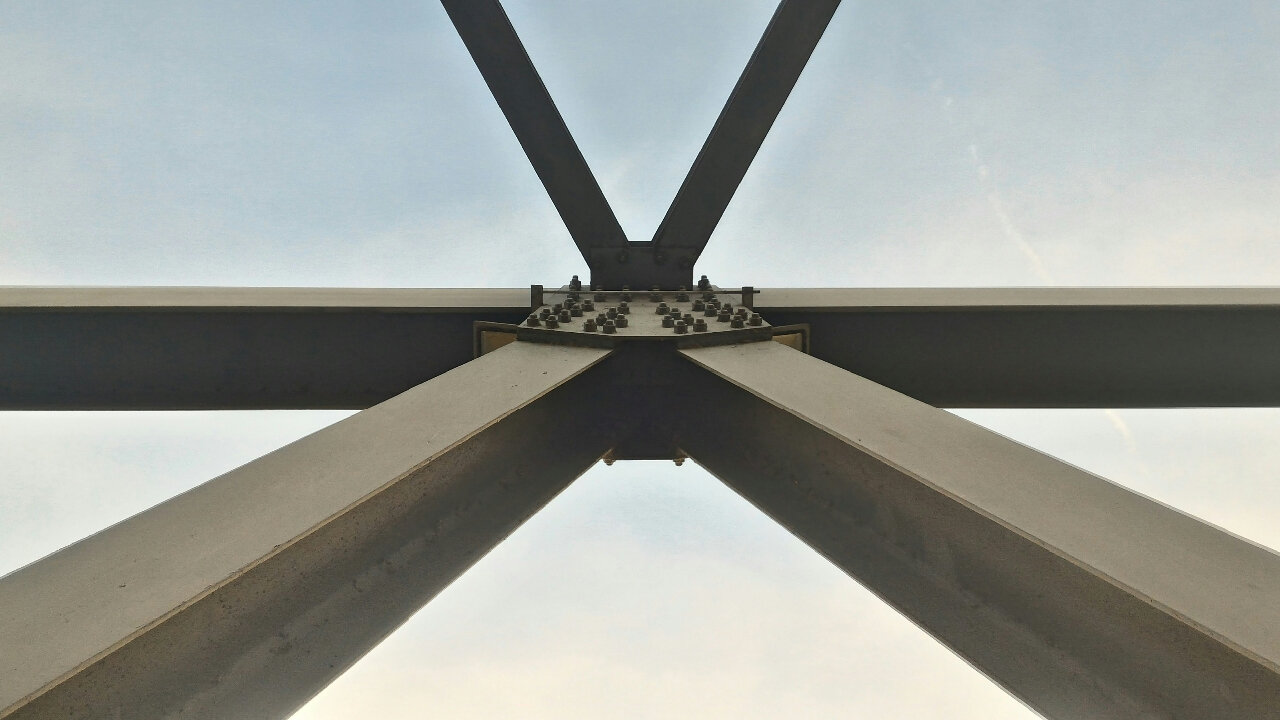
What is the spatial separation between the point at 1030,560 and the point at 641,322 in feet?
5.12

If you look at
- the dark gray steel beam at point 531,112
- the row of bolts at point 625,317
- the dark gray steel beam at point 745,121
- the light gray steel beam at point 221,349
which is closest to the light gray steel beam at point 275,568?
the row of bolts at point 625,317

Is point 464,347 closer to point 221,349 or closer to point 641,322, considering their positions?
point 641,322

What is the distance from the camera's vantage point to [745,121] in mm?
3051

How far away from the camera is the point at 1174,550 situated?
1114mm

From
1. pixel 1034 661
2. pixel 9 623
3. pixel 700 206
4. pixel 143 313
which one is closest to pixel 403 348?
pixel 143 313

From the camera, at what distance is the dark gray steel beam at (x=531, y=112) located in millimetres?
2877

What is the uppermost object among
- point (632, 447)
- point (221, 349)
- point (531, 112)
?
point (531, 112)

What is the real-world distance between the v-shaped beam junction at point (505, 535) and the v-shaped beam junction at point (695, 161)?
1.44 metres

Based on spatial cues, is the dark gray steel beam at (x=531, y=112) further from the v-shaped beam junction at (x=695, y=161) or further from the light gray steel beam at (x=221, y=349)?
the light gray steel beam at (x=221, y=349)

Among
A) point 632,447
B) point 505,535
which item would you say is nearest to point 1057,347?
point 632,447

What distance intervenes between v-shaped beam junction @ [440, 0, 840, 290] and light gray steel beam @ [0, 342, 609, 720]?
1496 mm

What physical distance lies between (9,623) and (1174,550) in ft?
6.51

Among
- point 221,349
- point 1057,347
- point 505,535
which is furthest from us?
point 1057,347

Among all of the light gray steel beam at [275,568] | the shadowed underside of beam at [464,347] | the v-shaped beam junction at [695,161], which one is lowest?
the light gray steel beam at [275,568]
